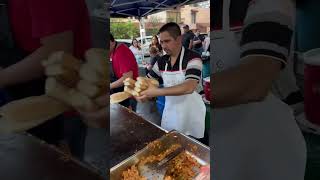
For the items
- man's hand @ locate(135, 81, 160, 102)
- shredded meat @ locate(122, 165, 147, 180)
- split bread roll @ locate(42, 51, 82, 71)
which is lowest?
shredded meat @ locate(122, 165, 147, 180)

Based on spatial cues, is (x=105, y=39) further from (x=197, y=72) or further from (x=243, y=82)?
(x=197, y=72)

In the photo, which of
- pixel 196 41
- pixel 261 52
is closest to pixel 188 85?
pixel 261 52

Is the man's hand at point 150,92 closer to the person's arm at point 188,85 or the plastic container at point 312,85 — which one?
the person's arm at point 188,85

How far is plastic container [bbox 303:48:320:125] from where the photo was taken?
0.66 meters

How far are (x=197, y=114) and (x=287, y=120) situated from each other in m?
1.35

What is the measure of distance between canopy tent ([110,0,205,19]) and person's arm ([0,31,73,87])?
3.03 m

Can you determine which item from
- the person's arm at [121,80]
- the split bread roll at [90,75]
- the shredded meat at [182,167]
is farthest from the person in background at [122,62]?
the split bread roll at [90,75]

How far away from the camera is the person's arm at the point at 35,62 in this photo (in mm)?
877

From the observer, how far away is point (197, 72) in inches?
73.5

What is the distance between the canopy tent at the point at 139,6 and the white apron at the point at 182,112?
1929 millimetres

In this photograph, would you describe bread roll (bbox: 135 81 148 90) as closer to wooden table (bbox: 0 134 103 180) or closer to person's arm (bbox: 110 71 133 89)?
person's arm (bbox: 110 71 133 89)

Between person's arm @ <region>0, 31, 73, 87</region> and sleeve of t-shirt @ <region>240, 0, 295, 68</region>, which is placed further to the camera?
person's arm @ <region>0, 31, 73, 87</region>

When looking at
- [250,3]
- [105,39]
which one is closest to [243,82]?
[250,3]

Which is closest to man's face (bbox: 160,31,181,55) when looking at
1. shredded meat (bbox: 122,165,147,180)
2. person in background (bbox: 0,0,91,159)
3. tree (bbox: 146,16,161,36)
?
shredded meat (bbox: 122,165,147,180)
